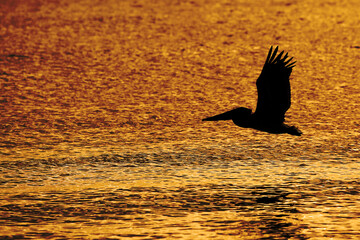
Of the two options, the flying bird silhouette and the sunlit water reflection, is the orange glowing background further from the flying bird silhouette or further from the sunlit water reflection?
the flying bird silhouette

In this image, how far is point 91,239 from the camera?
392 cm

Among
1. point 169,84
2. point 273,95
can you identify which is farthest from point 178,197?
point 169,84

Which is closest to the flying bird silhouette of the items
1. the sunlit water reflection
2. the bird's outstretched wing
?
the bird's outstretched wing

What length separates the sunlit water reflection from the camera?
405 centimetres

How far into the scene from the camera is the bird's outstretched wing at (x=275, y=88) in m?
4.96

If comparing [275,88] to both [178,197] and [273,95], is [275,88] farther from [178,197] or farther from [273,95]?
[178,197]

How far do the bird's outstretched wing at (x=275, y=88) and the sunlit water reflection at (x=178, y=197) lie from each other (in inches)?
15.4

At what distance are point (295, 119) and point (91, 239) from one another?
2.86m

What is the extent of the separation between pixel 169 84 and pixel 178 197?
9.54 ft

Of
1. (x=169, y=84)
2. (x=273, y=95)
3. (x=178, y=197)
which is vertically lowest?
(x=178, y=197)

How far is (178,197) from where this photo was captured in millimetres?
4586

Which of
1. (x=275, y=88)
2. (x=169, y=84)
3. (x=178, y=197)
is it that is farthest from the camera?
(x=169, y=84)

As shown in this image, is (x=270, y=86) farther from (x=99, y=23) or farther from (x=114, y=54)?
(x=99, y=23)

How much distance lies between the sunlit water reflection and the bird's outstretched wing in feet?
1.28
